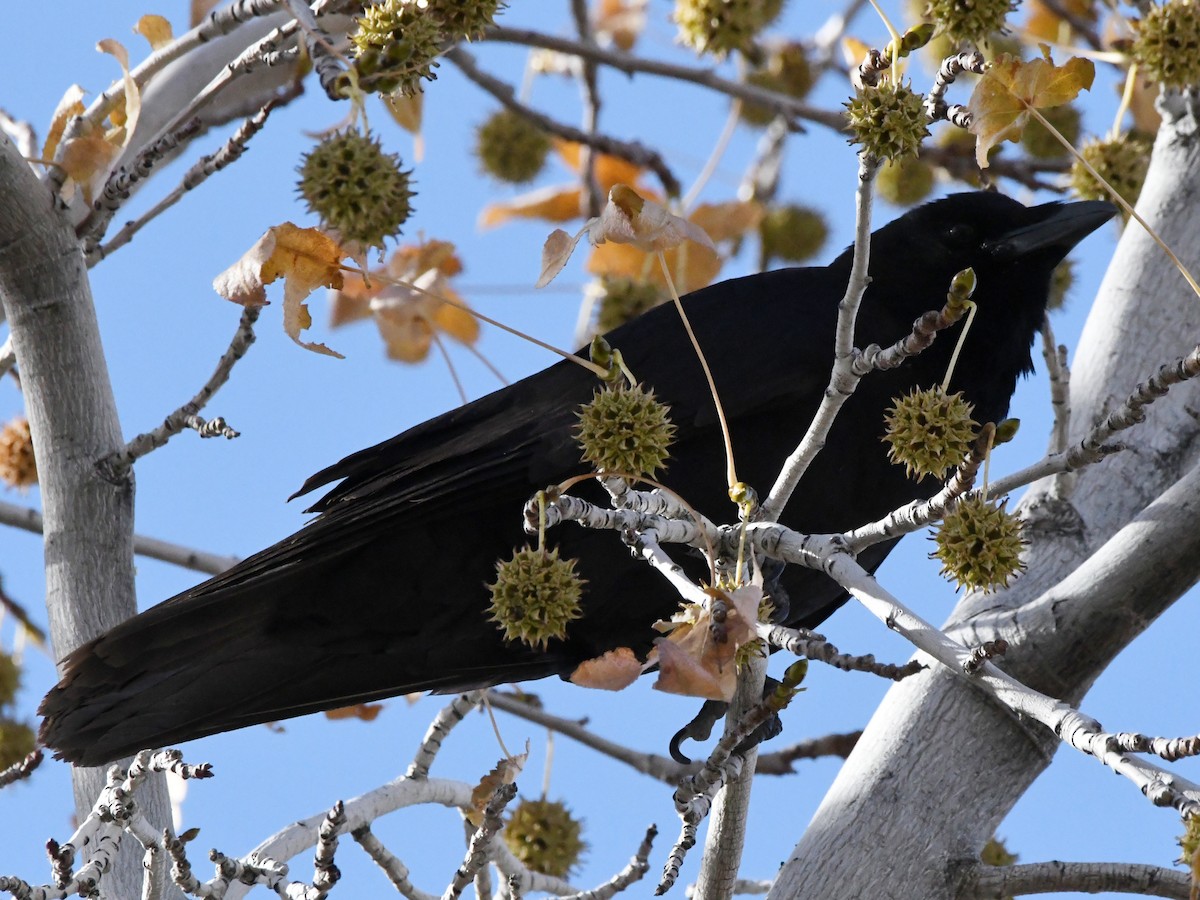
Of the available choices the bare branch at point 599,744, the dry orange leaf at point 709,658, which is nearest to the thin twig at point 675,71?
the bare branch at point 599,744

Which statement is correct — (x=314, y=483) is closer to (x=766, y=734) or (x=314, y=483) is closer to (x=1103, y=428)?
(x=766, y=734)

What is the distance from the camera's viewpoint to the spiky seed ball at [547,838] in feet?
14.6

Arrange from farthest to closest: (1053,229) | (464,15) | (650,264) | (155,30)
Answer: (650,264), (1053,229), (155,30), (464,15)

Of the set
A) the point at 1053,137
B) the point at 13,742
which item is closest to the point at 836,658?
the point at 13,742

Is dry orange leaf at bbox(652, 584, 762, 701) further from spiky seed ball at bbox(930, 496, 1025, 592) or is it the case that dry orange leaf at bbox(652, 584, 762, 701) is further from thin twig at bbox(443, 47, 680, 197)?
thin twig at bbox(443, 47, 680, 197)

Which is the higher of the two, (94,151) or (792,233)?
(792,233)

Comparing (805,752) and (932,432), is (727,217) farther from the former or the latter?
(932,432)

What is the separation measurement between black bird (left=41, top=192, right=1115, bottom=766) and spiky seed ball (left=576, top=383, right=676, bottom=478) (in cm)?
136

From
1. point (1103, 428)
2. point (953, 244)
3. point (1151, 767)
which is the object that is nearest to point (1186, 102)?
point (953, 244)

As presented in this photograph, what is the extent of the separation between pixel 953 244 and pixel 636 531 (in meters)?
2.34

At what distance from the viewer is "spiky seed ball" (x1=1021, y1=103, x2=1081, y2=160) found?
17.5 ft

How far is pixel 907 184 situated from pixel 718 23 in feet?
4.95

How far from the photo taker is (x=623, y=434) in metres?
2.25

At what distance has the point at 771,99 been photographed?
4805 millimetres
